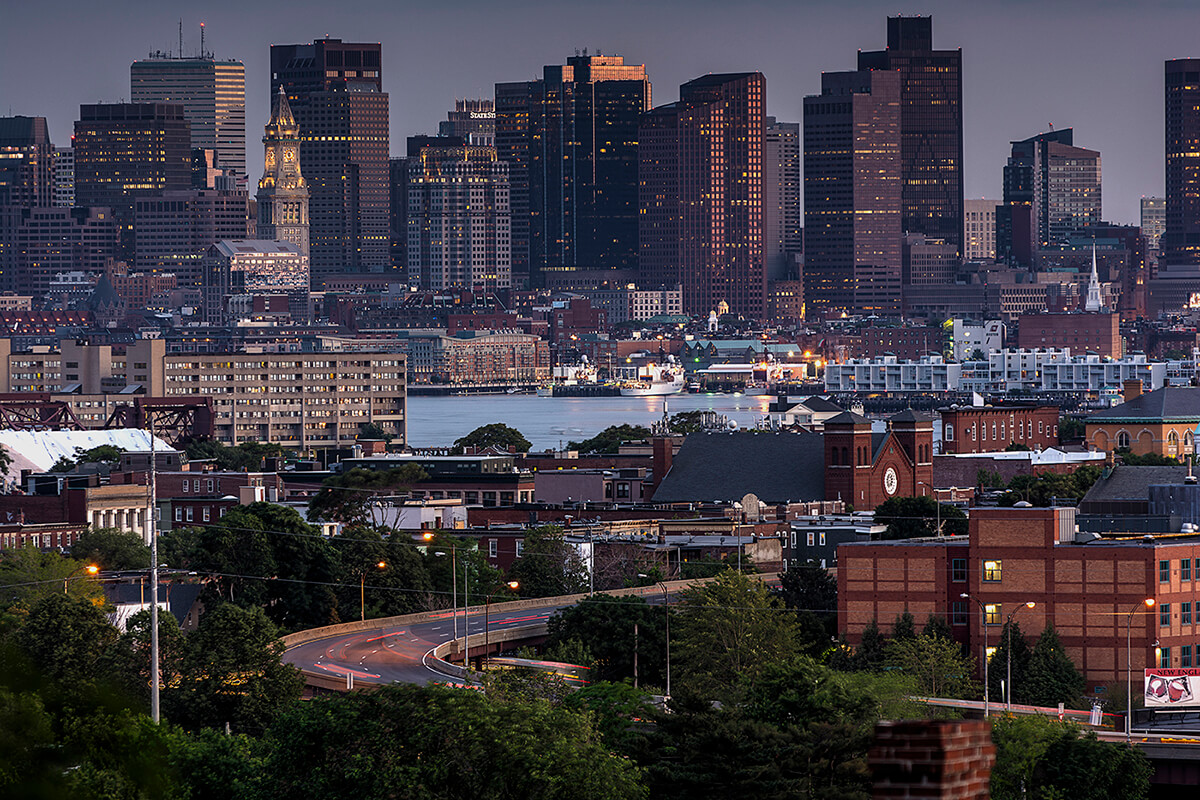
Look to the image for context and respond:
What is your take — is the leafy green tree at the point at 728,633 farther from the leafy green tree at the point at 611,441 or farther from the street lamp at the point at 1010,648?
the leafy green tree at the point at 611,441

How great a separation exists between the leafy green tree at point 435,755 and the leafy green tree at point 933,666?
18.4 meters

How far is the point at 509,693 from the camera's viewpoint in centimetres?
3784

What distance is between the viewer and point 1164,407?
13438cm

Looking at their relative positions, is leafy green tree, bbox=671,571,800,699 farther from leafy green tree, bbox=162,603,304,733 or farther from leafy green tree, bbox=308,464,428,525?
leafy green tree, bbox=308,464,428,525

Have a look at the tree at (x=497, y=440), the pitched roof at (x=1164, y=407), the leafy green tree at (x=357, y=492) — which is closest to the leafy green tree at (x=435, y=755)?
the leafy green tree at (x=357, y=492)

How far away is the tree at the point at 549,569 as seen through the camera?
70.3m

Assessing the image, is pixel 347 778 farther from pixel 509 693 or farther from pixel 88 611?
pixel 88 611

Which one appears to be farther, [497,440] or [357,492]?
[497,440]

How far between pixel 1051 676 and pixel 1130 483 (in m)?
30.3

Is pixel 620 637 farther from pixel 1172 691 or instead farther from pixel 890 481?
pixel 890 481

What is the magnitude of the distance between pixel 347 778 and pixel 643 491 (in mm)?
71732

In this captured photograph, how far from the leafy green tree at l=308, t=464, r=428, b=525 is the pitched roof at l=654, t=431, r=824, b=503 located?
10481mm

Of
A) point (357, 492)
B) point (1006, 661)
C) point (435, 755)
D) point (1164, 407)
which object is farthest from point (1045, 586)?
point (1164, 407)

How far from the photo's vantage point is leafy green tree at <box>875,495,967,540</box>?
76.6 metres
